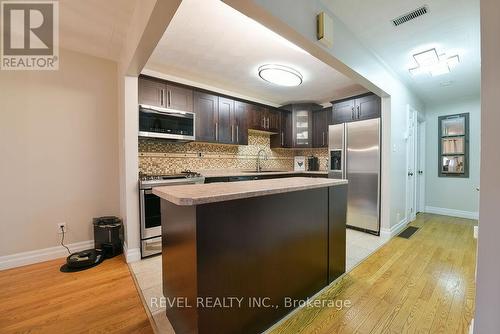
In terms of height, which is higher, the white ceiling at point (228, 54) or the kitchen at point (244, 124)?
the white ceiling at point (228, 54)

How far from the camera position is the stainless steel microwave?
2775 millimetres

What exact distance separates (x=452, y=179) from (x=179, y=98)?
582 cm

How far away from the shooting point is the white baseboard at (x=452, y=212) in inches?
171

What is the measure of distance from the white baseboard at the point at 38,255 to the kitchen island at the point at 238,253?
1923 mm

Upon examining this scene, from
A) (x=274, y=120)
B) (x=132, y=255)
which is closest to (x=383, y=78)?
(x=274, y=120)

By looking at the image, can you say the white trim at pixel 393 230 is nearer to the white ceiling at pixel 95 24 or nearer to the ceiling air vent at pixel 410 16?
the ceiling air vent at pixel 410 16

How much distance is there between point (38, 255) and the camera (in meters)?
2.43

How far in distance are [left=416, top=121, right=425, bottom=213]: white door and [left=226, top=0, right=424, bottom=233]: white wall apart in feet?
1.94

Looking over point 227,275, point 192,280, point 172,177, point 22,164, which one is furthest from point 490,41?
point 22,164

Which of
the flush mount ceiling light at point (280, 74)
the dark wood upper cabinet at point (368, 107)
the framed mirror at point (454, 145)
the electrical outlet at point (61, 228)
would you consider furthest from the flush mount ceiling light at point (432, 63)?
the electrical outlet at point (61, 228)

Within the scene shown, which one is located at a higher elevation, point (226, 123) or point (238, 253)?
point (226, 123)

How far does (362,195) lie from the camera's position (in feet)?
11.5

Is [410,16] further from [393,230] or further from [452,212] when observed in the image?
[452,212]

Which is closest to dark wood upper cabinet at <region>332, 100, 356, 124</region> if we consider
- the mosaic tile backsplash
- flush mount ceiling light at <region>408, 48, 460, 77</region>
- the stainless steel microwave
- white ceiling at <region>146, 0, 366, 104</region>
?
white ceiling at <region>146, 0, 366, 104</region>
